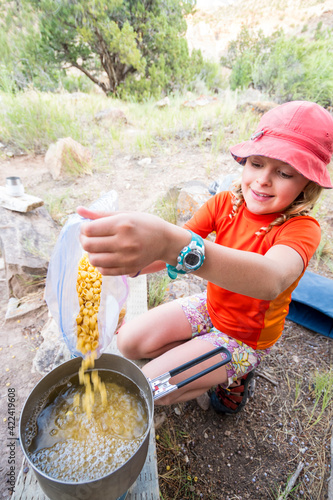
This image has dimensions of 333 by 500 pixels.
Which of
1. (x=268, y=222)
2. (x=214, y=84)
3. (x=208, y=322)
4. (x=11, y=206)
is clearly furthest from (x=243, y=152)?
(x=214, y=84)

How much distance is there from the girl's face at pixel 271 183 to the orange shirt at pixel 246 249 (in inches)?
3.7

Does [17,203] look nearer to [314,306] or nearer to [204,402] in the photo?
[204,402]

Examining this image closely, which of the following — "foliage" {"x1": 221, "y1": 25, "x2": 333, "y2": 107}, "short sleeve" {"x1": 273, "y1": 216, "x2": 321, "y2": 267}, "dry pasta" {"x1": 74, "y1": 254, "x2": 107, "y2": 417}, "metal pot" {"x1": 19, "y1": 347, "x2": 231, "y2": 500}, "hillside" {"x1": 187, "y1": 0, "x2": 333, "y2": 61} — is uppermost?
"hillside" {"x1": 187, "y1": 0, "x2": 333, "y2": 61}

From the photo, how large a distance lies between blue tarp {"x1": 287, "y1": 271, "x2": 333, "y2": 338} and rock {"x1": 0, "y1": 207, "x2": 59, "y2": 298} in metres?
1.99

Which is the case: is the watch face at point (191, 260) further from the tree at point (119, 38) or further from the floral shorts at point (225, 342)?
the tree at point (119, 38)

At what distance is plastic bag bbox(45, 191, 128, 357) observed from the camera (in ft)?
A: 3.09

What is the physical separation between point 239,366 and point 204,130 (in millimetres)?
4238

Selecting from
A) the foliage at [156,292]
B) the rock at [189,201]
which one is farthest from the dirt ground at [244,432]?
the rock at [189,201]

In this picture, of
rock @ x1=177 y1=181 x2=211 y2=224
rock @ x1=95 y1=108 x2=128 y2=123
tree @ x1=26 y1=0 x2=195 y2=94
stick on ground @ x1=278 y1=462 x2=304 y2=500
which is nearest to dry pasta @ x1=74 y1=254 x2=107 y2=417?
stick on ground @ x1=278 y1=462 x2=304 y2=500

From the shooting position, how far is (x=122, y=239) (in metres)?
0.63

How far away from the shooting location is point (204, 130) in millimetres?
4633

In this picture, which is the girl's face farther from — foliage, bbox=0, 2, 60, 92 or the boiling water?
foliage, bbox=0, 2, 60, 92

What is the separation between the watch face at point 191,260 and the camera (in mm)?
741

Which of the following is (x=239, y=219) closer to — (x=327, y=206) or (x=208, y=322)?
(x=208, y=322)
